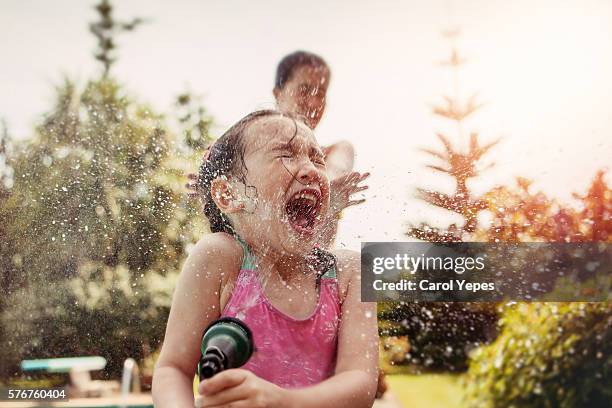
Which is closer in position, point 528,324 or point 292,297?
point 292,297

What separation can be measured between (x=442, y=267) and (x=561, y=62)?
1.89 feet

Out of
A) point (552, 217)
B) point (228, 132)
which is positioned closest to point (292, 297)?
point (228, 132)

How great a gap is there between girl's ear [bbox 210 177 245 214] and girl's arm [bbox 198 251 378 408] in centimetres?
20

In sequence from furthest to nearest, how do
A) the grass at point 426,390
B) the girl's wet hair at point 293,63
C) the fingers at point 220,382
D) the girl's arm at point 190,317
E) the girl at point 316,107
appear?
the girl's wet hair at point 293,63 → the grass at point 426,390 → the girl at point 316,107 → the girl's arm at point 190,317 → the fingers at point 220,382

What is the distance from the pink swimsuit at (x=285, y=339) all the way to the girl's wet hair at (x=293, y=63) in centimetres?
70

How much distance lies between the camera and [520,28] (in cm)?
156

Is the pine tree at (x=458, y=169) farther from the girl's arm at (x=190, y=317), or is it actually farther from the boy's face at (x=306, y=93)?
the girl's arm at (x=190, y=317)

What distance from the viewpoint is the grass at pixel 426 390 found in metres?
1.47

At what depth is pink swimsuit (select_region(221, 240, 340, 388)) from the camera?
97cm

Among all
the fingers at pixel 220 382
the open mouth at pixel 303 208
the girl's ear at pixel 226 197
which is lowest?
the fingers at pixel 220 382

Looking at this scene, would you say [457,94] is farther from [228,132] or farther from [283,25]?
[228,132]

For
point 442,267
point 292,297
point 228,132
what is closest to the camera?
point 292,297

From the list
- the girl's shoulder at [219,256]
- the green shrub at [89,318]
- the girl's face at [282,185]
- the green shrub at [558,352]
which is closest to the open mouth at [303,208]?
the girl's face at [282,185]

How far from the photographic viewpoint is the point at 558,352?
1.49m
